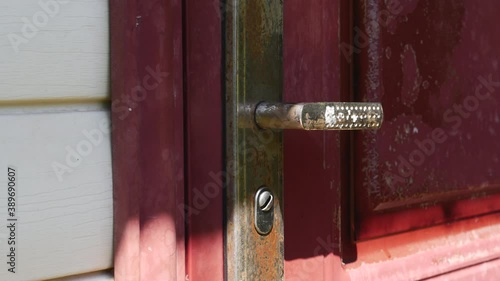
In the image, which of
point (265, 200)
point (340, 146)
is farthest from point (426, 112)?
point (265, 200)

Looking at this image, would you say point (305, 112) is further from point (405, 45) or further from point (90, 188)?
point (405, 45)

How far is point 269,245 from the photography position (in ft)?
2.95

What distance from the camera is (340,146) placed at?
105cm

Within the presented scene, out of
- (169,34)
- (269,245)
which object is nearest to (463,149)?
(269,245)

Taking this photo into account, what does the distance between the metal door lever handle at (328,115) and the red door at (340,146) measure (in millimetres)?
74

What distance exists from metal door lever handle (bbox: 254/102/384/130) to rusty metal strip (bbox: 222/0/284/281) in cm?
4

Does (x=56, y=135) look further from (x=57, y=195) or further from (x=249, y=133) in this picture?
(x=249, y=133)

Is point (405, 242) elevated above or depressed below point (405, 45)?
below

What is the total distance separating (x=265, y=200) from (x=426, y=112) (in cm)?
37

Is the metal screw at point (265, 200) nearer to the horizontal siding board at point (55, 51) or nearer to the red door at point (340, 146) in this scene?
the red door at point (340, 146)

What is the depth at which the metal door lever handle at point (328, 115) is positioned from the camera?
78 cm

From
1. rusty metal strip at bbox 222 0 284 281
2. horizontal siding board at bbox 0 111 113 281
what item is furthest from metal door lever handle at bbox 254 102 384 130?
horizontal siding board at bbox 0 111 113 281

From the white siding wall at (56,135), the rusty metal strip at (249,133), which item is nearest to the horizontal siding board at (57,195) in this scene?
the white siding wall at (56,135)

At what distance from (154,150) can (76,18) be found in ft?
0.49
